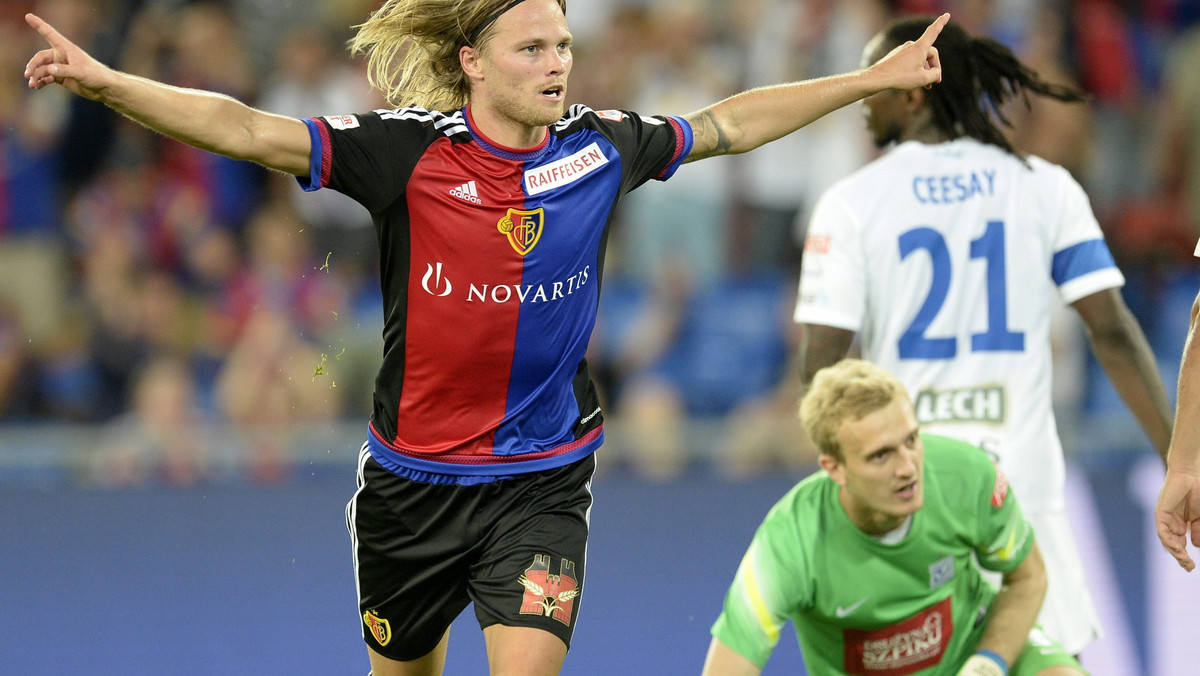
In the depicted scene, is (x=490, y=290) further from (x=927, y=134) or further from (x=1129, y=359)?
(x=1129, y=359)

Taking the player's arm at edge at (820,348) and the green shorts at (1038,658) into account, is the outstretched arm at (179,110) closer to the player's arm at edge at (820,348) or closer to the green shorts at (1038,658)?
the player's arm at edge at (820,348)

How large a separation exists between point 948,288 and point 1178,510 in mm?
1316

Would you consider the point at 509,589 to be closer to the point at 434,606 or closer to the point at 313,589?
the point at 434,606

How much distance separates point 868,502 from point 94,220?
24.4 ft

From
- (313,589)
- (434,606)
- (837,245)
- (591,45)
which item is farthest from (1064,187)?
(591,45)

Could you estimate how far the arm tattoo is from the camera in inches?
173

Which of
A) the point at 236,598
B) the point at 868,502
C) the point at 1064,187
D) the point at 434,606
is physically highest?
the point at 1064,187

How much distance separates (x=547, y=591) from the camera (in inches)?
160

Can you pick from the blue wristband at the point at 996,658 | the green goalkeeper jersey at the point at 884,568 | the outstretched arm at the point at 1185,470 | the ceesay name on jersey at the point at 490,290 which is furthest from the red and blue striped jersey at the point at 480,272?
the outstretched arm at the point at 1185,470

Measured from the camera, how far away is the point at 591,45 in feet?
35.7

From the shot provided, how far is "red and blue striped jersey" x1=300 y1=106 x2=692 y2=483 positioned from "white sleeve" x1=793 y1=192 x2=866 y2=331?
744 mm

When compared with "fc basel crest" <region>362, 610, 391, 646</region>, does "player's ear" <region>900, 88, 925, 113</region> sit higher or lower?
higher

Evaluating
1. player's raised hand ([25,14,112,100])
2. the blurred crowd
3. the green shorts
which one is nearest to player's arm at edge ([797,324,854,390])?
the green shorts

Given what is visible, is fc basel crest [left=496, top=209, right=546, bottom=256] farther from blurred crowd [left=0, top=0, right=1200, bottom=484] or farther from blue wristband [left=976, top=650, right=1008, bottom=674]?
blurred crowd [left=0, top=0, right=1200, bottom=484]
